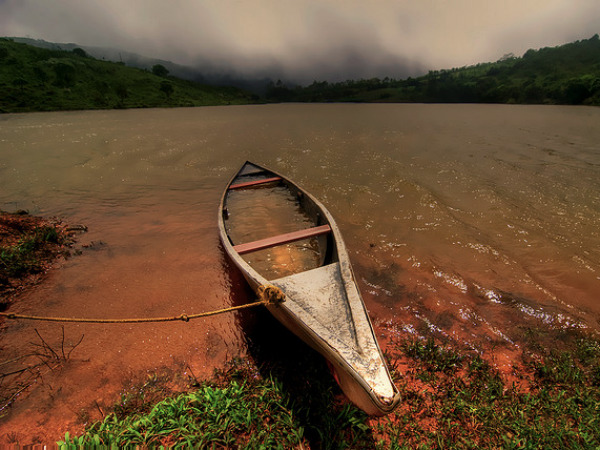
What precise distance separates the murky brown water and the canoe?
3.53ft

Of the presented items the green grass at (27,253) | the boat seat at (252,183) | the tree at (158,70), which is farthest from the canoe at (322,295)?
the tree at (158,70)

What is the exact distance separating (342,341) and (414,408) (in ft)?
4.55

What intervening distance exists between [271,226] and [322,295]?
4329 millimetres

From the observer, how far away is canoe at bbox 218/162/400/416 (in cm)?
225

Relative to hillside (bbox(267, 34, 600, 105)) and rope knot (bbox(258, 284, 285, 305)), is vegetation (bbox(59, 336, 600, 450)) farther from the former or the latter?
hillside (bbox(267, 34, 600, 105))

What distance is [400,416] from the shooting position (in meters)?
2.89

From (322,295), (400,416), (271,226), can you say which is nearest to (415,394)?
(400,416)

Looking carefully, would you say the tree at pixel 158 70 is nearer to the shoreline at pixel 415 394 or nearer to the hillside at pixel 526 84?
the hillside at pixel 526 84

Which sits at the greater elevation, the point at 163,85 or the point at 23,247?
the point at 163,85

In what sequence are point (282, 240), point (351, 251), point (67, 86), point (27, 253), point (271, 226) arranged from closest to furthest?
point (282, 240), point (27, 253), point (351, 251), point (271, 226), point (67, 86)

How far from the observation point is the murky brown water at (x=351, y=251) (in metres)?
3.96

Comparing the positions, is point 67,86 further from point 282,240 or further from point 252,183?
point 282,240

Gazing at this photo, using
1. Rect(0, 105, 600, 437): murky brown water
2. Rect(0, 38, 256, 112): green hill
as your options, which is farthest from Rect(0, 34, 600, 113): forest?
Rect(0, 105, 600, 437): murky brown water

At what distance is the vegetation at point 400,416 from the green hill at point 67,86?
8175 cm
